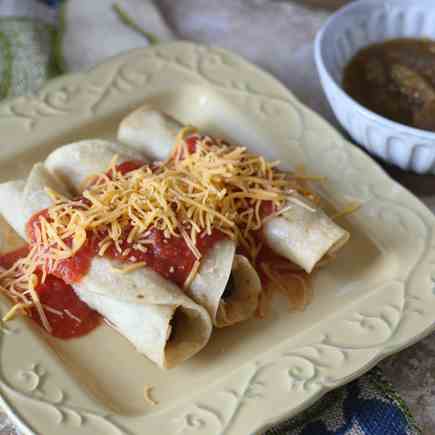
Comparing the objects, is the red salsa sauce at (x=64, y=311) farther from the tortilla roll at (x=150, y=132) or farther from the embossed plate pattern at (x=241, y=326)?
the tortilla roll at (x=150, y=132)

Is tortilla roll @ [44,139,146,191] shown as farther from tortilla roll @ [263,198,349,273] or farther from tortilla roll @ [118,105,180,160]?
tortilla roll @ [263,198,349,273]

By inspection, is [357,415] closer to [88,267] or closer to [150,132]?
[88,267]

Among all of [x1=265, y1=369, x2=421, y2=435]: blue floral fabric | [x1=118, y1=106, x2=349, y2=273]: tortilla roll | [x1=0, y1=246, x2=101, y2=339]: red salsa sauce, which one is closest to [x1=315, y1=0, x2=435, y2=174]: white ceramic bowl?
[x1=118, y1=106, x2=349, y2=273]: tortilla roll

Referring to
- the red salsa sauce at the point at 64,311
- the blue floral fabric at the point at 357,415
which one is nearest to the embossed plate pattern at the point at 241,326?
the red salsa sauce at the point at 64,311

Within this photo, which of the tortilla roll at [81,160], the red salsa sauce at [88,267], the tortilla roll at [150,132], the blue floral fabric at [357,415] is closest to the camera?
the blue floral fabric at [357,415]

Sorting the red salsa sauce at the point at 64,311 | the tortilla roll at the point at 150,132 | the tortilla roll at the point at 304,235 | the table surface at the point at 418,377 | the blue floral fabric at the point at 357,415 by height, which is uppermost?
the tortilla roll at the point at 150,132

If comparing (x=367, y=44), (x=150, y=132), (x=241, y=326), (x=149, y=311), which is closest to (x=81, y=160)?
(x=150, y=132)

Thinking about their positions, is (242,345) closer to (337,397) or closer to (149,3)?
(337,397)

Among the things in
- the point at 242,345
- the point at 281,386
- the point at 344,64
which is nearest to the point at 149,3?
the point at 344,64
